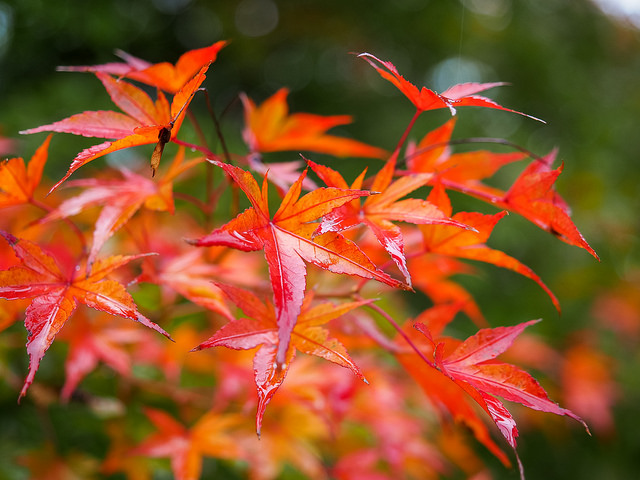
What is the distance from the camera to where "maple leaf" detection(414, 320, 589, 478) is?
1.29 feet

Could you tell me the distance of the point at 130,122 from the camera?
482mm

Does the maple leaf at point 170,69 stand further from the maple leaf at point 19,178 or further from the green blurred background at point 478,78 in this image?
the green blurred background at point 478,78

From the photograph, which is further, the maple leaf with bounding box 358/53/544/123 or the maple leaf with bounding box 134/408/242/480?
the maple leaf with bounding box 134/408/242/480

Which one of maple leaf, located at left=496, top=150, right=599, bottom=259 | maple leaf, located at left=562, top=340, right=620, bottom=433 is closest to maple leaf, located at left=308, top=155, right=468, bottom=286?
maple leaf, located at left=496, top=150, right=599, bottom=259

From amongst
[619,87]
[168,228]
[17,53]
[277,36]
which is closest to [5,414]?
[168,228]

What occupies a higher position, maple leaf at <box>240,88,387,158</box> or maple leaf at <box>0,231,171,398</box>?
maple leaf at <box>240,88,387,158</box>

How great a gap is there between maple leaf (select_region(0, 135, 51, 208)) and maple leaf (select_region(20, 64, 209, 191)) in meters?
0.06

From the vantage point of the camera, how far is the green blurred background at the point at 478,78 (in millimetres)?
2023

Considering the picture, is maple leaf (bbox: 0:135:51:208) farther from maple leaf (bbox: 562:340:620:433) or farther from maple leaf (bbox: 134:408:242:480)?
maple leaf (bbox: 562:340:620:433)

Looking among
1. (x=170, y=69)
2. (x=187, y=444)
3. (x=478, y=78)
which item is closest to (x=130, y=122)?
(x=170, y=69)

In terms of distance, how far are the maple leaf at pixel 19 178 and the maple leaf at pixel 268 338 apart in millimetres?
250

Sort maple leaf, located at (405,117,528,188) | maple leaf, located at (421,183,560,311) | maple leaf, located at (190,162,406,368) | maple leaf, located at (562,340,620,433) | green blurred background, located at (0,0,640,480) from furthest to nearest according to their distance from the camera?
1. green blurred background, located at (0,0,640,480)
2. maple leaf, located at (562,340,620,433)
3. maple leaf, located at (405,117,528,188)
4. maple leaf, located at (421,183,560,311)
5. maple leaf, located at (190,162,406,368)

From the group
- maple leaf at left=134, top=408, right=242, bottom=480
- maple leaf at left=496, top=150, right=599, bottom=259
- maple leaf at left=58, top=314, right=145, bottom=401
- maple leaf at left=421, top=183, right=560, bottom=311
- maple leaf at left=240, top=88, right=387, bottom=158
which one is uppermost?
maple leaf at left=496, top=150, right=599, bottom=259

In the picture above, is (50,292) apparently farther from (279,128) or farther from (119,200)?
(279,128)
